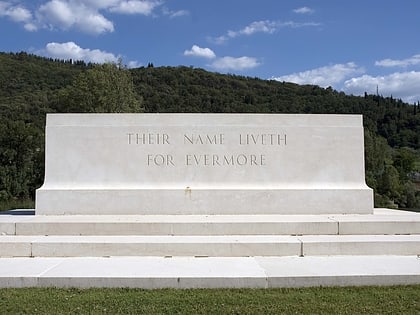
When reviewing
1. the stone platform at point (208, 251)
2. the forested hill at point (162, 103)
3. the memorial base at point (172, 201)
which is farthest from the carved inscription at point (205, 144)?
the forested hill at point (162, 103)

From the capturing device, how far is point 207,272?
539 cm

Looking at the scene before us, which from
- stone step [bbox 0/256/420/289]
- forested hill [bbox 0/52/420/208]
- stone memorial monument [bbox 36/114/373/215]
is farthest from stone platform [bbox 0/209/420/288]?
forested hill [bbox 0/52/420/208]

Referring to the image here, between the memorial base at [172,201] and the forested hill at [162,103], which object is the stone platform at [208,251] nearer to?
the memorial base at [172,201]

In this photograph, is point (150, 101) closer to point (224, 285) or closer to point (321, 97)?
point (321, 97)

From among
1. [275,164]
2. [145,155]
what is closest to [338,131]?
[275,164]

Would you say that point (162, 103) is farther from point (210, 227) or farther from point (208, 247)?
point (208, 247)

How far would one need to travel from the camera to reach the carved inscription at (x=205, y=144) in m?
8.54

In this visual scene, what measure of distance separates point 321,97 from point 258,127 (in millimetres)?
46747

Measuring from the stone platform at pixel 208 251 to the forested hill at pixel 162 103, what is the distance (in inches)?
740

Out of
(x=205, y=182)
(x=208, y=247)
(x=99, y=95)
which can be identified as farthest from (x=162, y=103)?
(x=208, y=247)

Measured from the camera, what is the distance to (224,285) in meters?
5.11

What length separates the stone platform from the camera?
204 inches

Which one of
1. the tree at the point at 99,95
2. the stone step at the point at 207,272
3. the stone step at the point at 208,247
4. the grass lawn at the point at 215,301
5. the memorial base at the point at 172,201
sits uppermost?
the tree at the point at 99,95

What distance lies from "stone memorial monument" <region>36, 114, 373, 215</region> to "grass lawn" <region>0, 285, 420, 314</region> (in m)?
3.35
